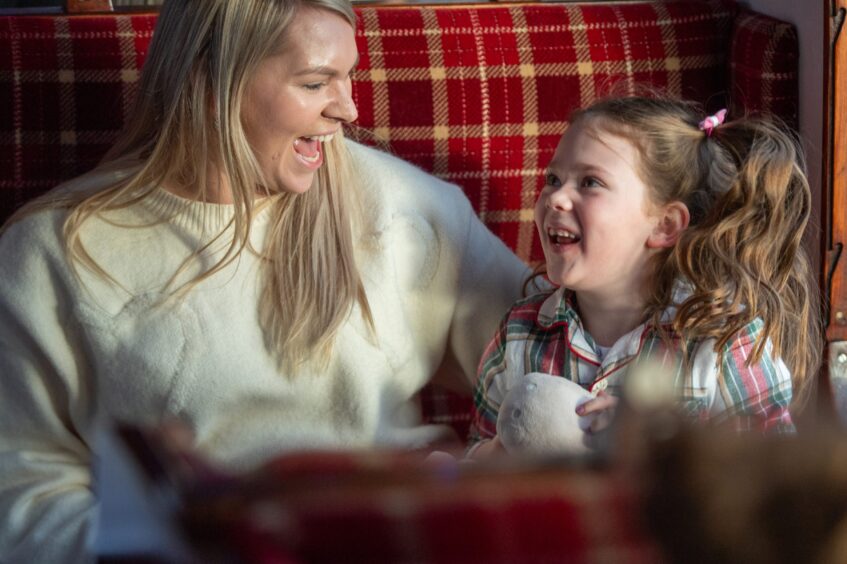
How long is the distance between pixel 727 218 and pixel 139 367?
86 cm

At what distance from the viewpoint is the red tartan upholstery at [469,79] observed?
6.52ft

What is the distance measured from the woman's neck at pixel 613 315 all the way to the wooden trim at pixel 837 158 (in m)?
0.42

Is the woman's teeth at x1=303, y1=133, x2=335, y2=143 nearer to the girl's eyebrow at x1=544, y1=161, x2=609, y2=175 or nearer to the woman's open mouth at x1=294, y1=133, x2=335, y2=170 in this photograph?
the woman's open mouth at x1=294, y1=133, x2=335, y2=170

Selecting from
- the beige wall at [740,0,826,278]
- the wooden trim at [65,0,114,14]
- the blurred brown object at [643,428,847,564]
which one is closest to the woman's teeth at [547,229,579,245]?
the beige wall at [740,0,826,278]

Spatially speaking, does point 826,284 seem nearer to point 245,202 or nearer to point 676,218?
point 676,218

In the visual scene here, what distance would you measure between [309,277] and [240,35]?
352 mm

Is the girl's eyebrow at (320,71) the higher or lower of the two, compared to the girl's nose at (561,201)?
higher

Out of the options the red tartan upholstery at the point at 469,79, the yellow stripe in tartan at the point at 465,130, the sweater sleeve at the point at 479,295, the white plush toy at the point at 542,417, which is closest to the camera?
the white plush toy at the point at 542,417

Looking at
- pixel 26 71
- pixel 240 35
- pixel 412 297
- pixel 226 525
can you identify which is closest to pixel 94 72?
pixel 26 71

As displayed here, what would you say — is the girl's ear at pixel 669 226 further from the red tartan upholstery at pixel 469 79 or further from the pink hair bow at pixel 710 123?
the red tartan upholstery at pixel 469 79

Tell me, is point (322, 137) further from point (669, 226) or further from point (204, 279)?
point (669, 226)

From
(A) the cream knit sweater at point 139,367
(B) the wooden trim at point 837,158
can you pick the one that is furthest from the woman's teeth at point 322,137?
(B) the wooden trim at point 837,158

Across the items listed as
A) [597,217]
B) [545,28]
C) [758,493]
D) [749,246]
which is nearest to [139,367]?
[597,217]

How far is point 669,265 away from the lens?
166cm
